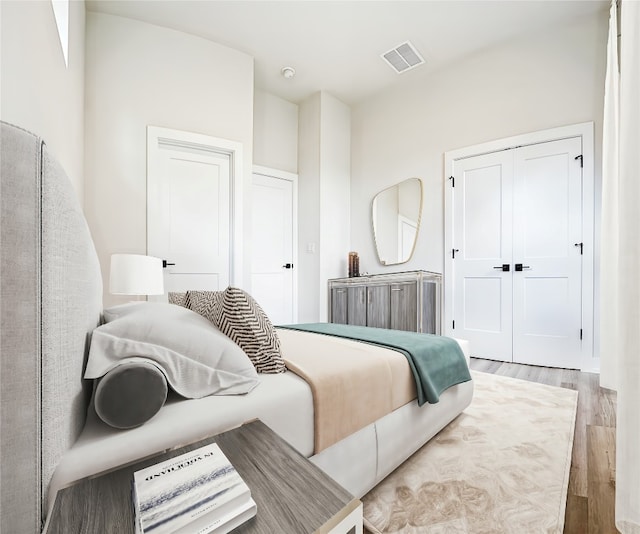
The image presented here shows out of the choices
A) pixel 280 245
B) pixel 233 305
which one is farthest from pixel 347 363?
pixel 280 245

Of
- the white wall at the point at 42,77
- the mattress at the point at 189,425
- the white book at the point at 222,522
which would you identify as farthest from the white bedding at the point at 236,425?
the white wall at the point at 42,77

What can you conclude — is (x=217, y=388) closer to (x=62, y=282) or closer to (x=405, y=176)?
(x=62, y=282)

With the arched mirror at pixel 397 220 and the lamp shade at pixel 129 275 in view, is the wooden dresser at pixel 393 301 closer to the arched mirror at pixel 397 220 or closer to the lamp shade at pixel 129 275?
the arched mirror at pixel 397 220

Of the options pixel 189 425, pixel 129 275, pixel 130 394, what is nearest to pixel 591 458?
pixel 189 425

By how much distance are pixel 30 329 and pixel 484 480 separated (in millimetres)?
1573

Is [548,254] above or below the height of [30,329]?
above

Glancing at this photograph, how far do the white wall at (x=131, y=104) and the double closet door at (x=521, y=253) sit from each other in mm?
2905

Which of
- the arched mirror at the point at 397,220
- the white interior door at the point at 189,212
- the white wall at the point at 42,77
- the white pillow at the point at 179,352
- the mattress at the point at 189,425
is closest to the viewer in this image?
the mattress at the point at 189,425

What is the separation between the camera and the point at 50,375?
24.1 inches

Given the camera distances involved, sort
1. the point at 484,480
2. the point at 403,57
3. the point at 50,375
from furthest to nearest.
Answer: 1. the point at 403,57
2. the point at 484,480
3. the point at 50,375

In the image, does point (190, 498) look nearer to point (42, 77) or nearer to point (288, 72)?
point (42, 77)

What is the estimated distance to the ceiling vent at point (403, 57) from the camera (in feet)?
11.7

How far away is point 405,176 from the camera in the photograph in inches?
166

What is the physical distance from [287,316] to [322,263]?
90 cm
